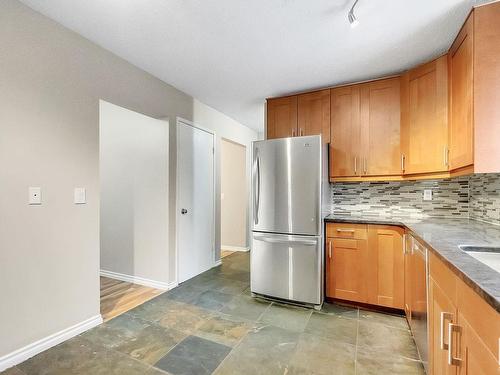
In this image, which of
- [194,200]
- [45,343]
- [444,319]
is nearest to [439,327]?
[444,319]

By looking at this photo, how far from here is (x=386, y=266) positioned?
91.1 inches

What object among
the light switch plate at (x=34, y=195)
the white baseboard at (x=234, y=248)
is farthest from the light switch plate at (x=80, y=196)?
the white baseboard at (x=234, y=248)

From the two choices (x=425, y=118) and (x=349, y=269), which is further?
(x=349, y=269)

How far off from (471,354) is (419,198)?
2.16 meters

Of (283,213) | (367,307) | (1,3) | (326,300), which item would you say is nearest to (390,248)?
(367,307)

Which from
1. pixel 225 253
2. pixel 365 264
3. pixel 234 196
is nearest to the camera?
pixel 365 264

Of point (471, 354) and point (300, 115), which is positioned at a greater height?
point (300, 115)

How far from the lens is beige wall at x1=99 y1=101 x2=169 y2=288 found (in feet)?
9.41

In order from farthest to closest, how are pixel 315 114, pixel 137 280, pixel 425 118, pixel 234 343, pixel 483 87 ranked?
pixel 137 280 < pixel 315 114 < pixel 425 118 < pixel 234 343 < pixel 483 87

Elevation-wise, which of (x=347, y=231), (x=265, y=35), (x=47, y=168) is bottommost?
(x=347, y=231)

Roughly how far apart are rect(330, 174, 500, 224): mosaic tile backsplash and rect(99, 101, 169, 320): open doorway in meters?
2.07

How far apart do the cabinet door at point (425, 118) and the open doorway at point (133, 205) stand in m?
2.51

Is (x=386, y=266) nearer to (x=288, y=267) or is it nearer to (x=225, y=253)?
(x=288, y=267)

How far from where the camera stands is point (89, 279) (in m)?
2.06
